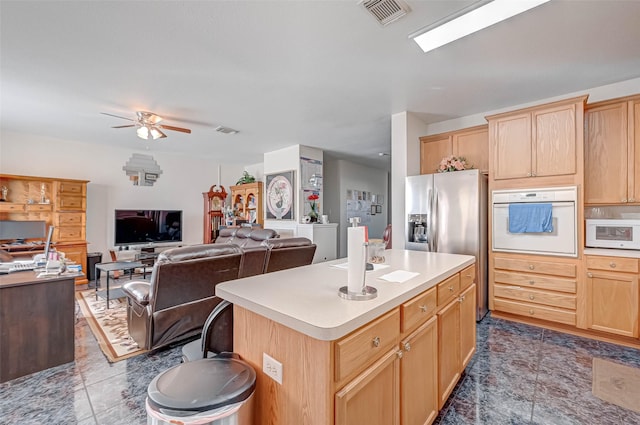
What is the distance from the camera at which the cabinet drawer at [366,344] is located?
3.05ft

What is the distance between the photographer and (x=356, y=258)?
3.86 ft

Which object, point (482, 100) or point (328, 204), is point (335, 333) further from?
point (328, 204)

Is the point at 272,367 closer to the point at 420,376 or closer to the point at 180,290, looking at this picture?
the point at 420,376

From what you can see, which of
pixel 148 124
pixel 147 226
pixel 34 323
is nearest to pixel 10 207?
pixel 147 226

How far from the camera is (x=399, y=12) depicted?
196cm

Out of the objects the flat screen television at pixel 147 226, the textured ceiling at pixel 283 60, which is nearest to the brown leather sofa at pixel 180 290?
the textured ceiling at pixel 283 60

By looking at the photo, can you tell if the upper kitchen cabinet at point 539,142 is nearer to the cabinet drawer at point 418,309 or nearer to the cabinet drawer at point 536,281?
the cabinet drawer at point 536,281

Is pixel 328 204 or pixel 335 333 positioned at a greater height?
pixel 328 204

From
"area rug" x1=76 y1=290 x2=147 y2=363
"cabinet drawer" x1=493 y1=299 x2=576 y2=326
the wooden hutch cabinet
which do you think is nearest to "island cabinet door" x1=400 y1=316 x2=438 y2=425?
"cabinet drawer" x1=493 y1=299 x2=576 y2=326

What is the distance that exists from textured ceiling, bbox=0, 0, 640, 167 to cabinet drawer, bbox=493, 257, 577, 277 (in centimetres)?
196

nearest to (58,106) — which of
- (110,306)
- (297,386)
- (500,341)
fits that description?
(110,306)

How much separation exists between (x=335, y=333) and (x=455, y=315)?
1322mm

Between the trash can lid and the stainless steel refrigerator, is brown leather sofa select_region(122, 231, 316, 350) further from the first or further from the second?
the stainless steel refrigerator

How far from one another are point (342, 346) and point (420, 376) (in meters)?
0.75
